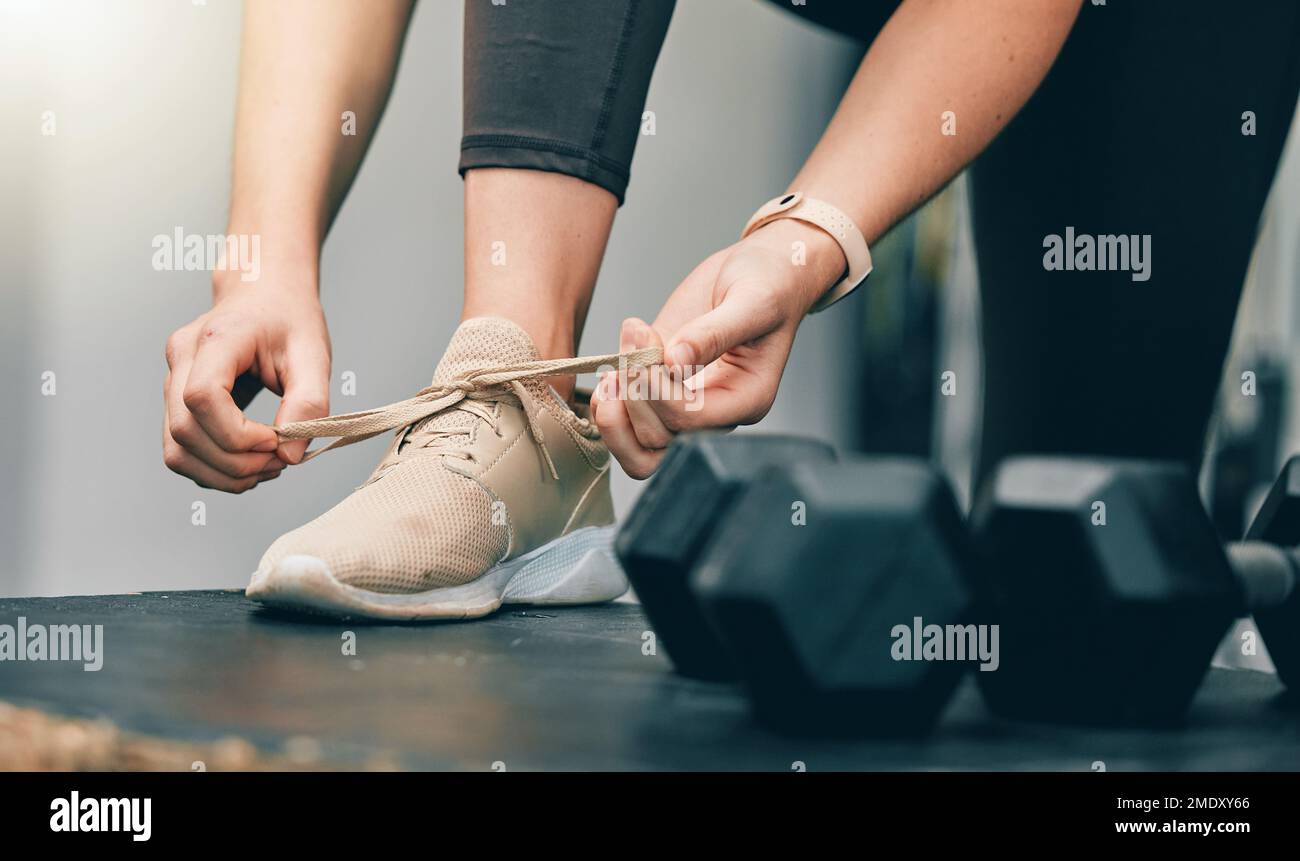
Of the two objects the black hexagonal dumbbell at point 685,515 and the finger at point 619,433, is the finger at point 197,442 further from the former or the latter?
the black hexagonal dumbbell at point 685,515

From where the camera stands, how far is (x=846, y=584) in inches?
17.3

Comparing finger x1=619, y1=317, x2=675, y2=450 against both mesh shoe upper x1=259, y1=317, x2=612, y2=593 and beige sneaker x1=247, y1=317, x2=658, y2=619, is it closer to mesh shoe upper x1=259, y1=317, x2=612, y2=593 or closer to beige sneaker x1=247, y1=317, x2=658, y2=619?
beige sneaker x1=247, y1=317, x2=658, y2=619

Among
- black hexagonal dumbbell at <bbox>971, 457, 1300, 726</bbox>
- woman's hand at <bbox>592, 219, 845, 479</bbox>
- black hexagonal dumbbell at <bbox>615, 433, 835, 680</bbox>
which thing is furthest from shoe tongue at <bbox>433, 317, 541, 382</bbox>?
black hexagonal dumbbell at <bbox>971, 457, 1300, 726</bbox>

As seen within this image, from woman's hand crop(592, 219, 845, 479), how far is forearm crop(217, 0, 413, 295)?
0.31 metres

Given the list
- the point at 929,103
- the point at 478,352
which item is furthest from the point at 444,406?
the point at 929,103

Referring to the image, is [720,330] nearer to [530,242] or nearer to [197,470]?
[530,242]

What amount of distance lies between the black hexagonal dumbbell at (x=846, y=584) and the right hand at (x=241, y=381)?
0.49m

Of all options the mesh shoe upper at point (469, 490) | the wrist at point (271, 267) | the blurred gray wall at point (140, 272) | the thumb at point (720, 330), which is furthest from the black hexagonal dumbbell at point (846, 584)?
the blurred gray wall at point (140, 272)

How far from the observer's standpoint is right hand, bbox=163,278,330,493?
2.77ft

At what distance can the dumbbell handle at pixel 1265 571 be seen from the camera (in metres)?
0.51

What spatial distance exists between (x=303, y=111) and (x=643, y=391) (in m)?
0.47
